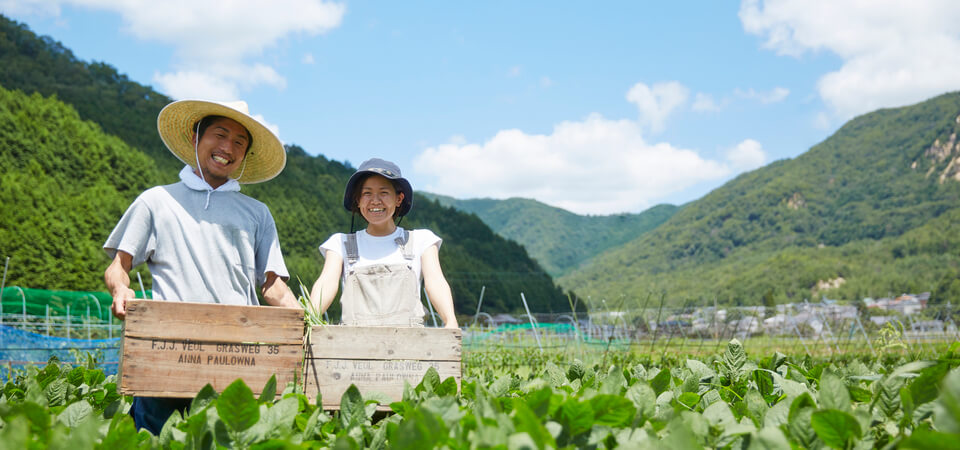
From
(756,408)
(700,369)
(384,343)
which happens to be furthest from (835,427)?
(384,343)

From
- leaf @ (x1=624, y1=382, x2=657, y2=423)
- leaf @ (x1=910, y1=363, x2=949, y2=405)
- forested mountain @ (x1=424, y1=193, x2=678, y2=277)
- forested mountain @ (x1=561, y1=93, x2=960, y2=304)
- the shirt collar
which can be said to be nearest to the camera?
leaf @ (x1=910, y1=363, x2=949, y2=405)

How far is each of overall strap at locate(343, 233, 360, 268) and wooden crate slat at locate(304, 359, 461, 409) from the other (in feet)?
2.76

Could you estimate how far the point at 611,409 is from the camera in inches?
40.6

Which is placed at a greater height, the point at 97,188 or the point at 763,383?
the point at 97,188

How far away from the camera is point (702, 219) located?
370 feet

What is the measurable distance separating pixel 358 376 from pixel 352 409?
0.53 m

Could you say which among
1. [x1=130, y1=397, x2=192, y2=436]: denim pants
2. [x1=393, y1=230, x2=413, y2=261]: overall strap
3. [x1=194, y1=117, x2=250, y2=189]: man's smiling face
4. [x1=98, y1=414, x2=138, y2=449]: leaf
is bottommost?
[x1=130, y1=397, x2=192, y2=436]: denim pants

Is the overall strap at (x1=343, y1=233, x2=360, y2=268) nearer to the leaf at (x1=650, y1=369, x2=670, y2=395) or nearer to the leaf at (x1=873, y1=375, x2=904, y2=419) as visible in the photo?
the leaf at (x1=650, y1=369, x2=670, y2=395)

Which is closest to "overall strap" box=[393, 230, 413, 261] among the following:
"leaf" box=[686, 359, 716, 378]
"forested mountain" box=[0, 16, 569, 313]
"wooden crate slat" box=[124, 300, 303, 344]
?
"wooden crate slat" box=[124, 300, 303, 344]

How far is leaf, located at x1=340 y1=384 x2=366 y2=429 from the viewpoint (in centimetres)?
128

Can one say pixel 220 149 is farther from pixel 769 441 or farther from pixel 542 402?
pixel 769 441

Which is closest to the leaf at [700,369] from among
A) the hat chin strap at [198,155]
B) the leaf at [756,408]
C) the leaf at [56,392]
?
the leaf at [756,408]

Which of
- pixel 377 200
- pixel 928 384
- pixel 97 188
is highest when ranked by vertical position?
pixel 97 188

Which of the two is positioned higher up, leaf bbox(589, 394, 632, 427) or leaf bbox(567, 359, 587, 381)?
leaf bbox(589, 394, 632, 427)
